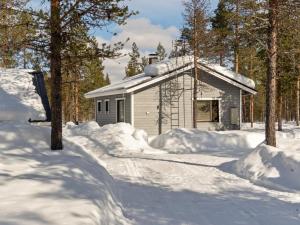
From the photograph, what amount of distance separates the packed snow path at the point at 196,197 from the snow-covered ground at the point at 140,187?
2cm

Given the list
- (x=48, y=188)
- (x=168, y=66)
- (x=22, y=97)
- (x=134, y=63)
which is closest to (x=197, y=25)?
(x=168, y=66)

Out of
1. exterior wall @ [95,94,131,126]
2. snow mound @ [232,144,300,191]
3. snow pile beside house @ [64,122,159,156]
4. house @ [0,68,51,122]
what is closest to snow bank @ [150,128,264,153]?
snow pile beside house @ [64,122,159,156]

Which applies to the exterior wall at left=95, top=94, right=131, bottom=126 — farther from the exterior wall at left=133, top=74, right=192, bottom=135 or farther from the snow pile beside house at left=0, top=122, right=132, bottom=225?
the snow pile beside house at left=0, top=122, right=132, bottom=225

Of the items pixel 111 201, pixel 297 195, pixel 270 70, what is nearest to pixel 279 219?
pixel 297 195

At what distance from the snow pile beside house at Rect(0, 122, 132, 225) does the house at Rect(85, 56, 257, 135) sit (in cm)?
1393

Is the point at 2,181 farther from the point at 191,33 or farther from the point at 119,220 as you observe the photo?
the point at 191,33

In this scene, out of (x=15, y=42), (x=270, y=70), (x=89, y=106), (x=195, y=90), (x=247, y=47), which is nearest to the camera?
(x=15, y=42)

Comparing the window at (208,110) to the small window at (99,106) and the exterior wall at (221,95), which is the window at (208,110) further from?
the small window at (99,106)

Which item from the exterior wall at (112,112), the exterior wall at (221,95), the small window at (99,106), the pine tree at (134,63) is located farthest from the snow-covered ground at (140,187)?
the pine tree at (134,63)

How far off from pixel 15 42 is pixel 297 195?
811cm

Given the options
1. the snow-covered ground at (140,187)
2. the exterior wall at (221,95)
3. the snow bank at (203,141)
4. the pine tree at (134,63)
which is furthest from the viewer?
the pine tree at (134,63)

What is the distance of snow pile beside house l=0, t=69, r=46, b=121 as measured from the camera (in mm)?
18508

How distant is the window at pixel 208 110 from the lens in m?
27.5

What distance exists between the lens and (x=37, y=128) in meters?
12.7
